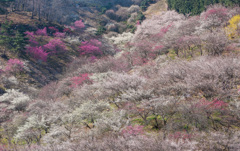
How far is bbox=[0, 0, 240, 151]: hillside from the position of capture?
10062 mm

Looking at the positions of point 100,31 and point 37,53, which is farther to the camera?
point 100,31

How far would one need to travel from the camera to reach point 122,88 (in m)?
15.4

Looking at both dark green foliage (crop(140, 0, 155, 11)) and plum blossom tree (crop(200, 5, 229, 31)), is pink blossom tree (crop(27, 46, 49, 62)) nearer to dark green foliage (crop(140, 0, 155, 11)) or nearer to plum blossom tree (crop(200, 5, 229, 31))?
plum blossom tree (crop(200, 5, 229, 31))

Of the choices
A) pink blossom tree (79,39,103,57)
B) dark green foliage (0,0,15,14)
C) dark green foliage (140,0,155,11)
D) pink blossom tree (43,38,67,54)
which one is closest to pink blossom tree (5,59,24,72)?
pink blossom tree (43,38,67,54)

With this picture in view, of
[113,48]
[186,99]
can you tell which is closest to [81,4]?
[113,48]

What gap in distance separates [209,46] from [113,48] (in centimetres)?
3184

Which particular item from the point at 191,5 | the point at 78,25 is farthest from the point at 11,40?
the point at 191,5

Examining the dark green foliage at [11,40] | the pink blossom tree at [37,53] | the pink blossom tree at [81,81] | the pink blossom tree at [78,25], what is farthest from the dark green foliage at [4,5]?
the pink blossom tree at [81,81]

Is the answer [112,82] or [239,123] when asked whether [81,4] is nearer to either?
[112,82]

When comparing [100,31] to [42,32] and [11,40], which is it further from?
[11,40]

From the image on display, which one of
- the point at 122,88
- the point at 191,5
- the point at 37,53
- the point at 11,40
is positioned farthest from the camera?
the point at 191,5

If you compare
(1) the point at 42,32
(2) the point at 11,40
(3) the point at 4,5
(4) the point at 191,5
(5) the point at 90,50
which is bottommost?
(5) the point at 90,50

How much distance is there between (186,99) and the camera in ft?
41.1

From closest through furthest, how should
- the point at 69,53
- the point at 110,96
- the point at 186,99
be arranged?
the point at 186,99 < the point at 110,96 < the point at 69,53
